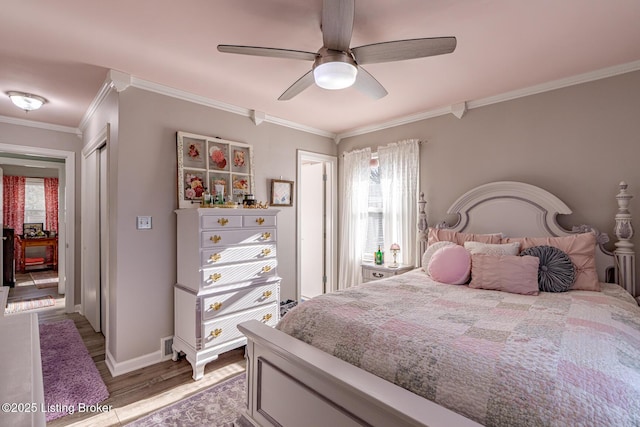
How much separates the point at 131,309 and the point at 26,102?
2.22 m

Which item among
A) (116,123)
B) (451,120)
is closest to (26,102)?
(116,123)

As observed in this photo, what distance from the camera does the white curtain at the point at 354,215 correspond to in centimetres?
409

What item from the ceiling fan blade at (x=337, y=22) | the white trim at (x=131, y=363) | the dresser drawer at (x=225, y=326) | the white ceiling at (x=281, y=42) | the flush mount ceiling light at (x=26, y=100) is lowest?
the white trim at (x=131, y=363)

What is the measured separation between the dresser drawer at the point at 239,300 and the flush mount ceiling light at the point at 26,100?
2562 millimetres

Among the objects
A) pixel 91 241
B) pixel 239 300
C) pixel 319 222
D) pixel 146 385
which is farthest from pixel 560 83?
pixel 91 241

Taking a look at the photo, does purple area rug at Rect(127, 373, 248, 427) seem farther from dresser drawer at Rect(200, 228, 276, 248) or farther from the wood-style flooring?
dresser drawer at Rect(200, 228, 276, 248)

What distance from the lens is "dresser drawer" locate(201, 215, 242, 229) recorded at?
2.57 meters

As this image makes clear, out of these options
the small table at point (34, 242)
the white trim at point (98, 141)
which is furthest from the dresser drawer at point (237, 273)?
the small table at point (34, 242)

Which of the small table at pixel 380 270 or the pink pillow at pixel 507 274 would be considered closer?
the pink pillow at pixel 507 274

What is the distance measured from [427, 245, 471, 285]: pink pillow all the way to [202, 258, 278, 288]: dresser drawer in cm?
151

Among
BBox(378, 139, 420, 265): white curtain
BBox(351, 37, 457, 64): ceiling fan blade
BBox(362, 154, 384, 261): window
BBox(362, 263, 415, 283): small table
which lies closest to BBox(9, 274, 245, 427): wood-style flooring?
BBox(362, 263, 415, 283): small table

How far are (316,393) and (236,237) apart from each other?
5.69ft

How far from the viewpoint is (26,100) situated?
2.84 m

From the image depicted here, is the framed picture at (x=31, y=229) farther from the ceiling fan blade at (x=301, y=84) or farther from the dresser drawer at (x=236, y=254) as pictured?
the ceiling fan blade at (x=301, y=84)
